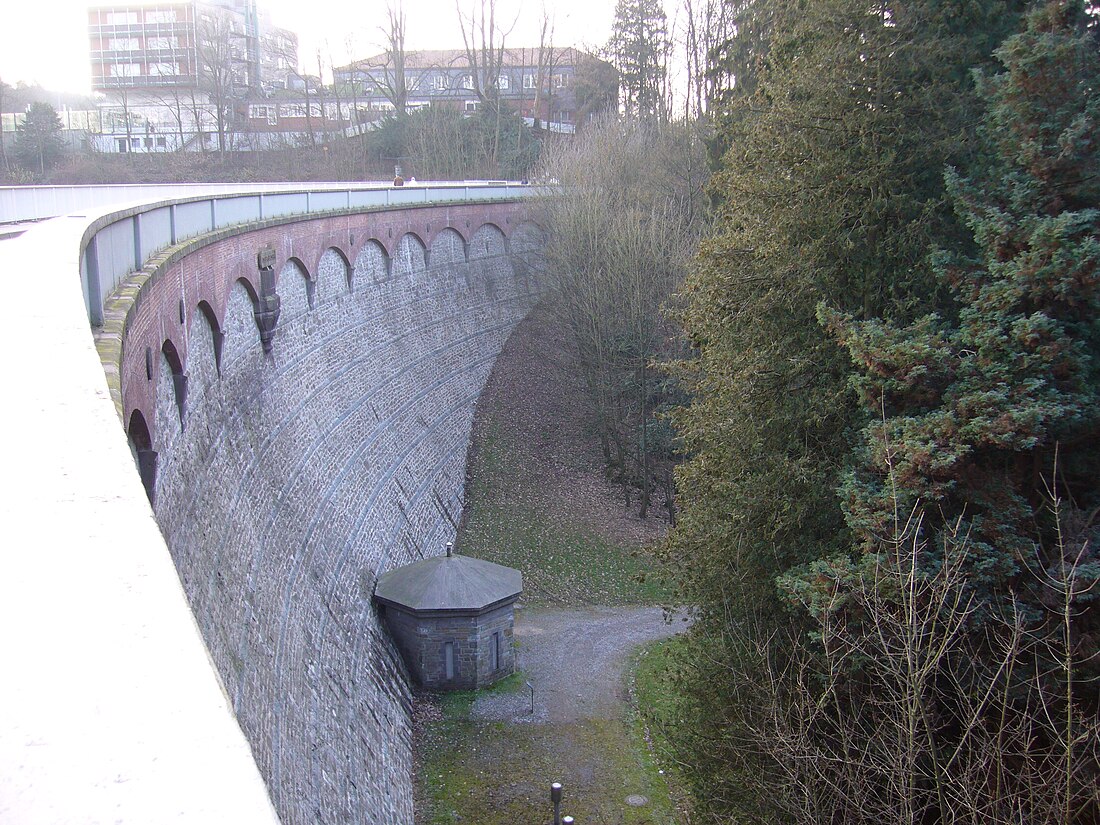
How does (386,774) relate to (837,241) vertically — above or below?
below

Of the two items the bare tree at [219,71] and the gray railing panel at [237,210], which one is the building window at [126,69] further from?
the gray railing panel at [237,210]

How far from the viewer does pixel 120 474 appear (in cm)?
237

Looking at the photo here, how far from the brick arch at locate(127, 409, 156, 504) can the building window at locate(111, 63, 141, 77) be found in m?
49.3

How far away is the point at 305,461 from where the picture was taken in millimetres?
13352

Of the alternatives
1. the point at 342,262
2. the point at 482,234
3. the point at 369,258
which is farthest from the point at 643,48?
the point at 342,262

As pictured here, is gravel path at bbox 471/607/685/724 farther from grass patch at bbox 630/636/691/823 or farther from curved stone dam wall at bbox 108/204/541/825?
curved stone dam wall at bbox 108/204/541/825

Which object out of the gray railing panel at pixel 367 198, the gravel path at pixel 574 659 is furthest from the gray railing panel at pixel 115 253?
the gray railing panel at pixel 367 198

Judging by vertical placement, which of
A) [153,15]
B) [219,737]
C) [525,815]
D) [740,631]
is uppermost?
[153,15]

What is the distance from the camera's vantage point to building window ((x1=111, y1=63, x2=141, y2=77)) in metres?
49.6

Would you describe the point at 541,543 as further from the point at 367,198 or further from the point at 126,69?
the point at 126,69

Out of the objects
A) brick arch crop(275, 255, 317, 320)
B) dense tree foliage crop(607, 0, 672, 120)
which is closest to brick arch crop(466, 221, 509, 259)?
dense tree foliage crop(607, 0, 672, 120)

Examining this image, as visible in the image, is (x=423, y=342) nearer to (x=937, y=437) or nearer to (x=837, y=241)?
(x=837, y=241)

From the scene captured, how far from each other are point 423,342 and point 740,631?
1310 cm

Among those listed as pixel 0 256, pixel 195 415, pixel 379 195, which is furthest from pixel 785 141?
pixel 379 195
